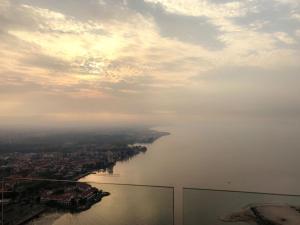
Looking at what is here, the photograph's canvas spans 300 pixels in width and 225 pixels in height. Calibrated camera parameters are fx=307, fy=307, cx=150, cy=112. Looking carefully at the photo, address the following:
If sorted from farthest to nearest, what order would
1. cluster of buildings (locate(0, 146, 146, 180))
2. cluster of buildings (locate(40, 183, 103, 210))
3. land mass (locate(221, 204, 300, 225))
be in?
cluster of buildings (locate(0, 146, 146, 180)), cluster of buildings (locate(40, 183, 103, 210)), land mass (locate(221, 204, 300, 225))

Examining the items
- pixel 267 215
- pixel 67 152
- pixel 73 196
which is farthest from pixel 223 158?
pixel 73 196

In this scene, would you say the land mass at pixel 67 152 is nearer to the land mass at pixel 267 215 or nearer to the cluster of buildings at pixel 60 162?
the cluster of buildings at pixel 60 162

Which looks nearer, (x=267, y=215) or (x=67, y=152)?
(x=267, y=215)

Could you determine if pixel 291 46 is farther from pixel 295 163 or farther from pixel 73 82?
pixel 73 82

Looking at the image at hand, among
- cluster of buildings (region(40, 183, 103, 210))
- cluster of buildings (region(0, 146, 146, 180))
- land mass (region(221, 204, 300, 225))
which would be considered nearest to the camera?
land mass (region(221, 204, 300, 225))

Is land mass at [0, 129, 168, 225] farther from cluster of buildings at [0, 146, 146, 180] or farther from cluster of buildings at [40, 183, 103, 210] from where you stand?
cluster of buildings at [40, 183, 103, 210]

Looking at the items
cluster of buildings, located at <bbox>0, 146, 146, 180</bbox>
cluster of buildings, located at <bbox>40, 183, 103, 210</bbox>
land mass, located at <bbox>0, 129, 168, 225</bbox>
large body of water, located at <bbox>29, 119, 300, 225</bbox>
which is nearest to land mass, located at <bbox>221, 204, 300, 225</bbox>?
cluster of buildings, located at <bbox>40, 183, 103, 210</bbox>

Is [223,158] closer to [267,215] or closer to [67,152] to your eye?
[67,152]

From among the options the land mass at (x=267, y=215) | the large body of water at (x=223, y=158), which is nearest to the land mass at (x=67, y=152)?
the large body of water at (x=223, y=158)
